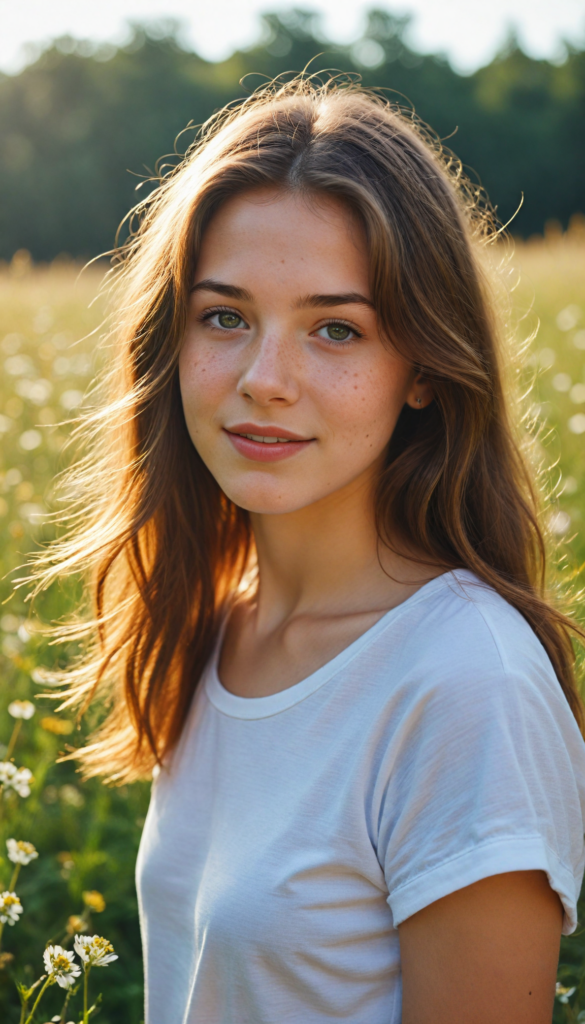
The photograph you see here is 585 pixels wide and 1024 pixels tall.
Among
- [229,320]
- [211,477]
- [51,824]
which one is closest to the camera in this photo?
[229,320]

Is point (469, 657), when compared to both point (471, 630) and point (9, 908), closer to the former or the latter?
point (471, 630)

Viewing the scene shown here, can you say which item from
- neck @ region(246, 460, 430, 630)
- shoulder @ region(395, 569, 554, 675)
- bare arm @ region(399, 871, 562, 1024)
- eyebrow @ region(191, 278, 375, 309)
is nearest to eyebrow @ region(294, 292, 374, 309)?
eyebrow @ region(191, 278, 375, 309)

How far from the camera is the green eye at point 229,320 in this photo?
4.98 feet

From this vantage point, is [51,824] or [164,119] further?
[164,119]

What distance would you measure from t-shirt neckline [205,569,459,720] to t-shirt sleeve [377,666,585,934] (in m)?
0.17

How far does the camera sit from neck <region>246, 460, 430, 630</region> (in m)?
1.58

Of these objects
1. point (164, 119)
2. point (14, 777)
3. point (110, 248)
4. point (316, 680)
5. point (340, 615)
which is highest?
point (164, 119)

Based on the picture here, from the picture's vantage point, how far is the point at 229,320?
1527mm

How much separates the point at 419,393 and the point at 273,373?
12.1 inches

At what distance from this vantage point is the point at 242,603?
78.9 inches

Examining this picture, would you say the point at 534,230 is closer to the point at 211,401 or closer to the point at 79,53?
the point at 79,53

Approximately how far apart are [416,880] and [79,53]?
5260cm

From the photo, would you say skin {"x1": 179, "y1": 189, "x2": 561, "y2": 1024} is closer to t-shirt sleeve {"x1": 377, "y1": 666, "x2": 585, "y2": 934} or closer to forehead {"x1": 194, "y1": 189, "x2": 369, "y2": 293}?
forehead {"x1": 194, "y1": 189, "x2": 369, "y2": 293}

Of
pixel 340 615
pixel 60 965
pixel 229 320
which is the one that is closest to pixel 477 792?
pixel 340 615
